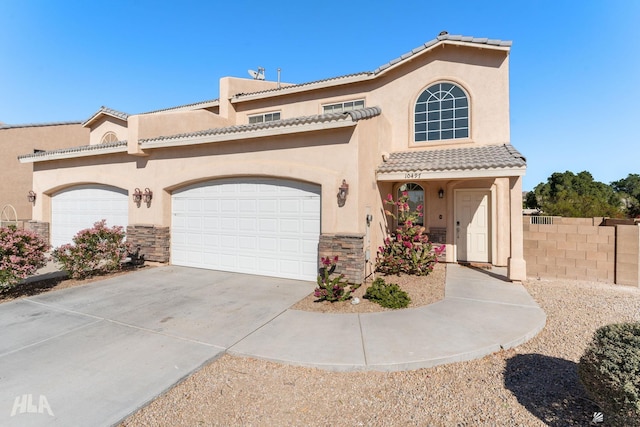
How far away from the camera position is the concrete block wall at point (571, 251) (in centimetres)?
904

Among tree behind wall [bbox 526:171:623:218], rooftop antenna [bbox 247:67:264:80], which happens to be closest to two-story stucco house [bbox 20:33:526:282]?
rooftop antenna [bbox 247:67:264:80]

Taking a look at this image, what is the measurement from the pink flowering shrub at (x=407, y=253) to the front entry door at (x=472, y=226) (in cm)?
207

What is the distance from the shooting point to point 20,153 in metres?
17.9

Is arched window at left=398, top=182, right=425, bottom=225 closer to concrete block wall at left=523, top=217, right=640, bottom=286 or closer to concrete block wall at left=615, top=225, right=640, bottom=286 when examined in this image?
concrete block wall at left=523, top=217, right=640, bottom=286

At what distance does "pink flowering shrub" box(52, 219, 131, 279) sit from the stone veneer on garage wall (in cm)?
684

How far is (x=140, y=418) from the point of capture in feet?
10.4

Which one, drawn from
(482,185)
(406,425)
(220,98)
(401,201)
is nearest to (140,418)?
(406,425)

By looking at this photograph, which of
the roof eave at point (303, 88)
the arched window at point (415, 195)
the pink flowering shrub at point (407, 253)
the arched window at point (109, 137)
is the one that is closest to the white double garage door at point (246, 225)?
the pink flowering shrub at point (407, 253)

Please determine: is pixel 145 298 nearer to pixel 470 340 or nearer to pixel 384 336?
pixel 384 336

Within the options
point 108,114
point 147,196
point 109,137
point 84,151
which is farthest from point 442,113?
point 109,137

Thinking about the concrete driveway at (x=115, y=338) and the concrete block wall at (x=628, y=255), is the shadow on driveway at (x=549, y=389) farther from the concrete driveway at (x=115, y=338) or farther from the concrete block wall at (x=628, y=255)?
the concrete block wall at (x=628, y=255)

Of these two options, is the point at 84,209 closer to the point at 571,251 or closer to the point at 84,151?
the point at 84,151

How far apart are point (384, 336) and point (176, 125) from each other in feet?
38.1

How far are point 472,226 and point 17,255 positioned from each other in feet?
45.1
